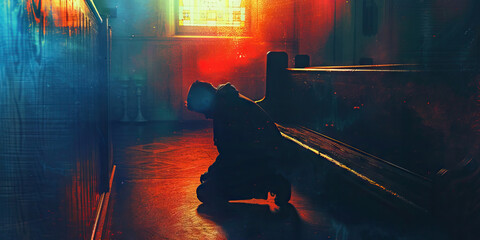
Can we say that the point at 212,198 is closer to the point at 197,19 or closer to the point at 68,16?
the point at 68,16

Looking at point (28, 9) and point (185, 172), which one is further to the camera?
point (185, 172)

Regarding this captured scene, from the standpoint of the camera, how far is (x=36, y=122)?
3.62 ft

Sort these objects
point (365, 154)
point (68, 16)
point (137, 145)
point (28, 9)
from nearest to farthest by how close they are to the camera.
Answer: point (28, 9) < point (68, 16) < point (365, 154) < point (137, 145)

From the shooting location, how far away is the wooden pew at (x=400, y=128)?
6.25ft

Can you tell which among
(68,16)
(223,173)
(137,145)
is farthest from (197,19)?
(68,16)

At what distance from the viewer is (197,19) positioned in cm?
912

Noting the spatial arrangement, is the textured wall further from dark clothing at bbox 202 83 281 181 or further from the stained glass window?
the stained glass window

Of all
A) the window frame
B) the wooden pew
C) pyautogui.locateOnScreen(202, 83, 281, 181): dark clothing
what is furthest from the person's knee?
the window frame

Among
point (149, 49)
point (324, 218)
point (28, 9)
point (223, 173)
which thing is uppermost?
point (149, 49)

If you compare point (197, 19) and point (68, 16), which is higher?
point (197, 19)

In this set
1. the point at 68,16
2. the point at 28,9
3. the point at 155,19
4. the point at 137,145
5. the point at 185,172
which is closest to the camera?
the point at 28,9

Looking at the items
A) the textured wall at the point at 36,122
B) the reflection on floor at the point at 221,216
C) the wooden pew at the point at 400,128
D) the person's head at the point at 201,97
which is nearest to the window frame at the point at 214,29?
the reflection on floor at the point at 221,216

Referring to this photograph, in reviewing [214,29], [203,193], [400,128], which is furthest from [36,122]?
[214,29]

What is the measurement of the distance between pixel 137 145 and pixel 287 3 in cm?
507
